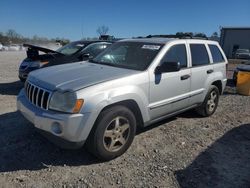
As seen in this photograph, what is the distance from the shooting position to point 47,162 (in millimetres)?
3664

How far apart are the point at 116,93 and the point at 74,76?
725 mm

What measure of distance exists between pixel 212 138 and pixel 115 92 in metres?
2.32

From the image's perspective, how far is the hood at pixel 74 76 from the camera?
347cm

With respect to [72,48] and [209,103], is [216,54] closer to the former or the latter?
[209,103]

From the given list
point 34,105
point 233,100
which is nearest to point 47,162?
point 34,105

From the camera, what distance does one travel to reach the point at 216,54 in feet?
19.7

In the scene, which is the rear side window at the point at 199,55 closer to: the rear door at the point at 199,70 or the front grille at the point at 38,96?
the rear door at the point at 199,70

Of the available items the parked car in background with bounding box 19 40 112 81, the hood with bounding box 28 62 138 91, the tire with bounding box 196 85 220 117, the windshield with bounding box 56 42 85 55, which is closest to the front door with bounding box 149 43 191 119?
the hood with bounding box 28 62 138 91

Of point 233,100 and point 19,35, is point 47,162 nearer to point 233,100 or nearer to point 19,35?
point 233,100

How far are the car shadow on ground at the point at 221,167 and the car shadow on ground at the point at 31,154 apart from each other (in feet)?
4.51

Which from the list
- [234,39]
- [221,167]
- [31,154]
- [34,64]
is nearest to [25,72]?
[34,64]

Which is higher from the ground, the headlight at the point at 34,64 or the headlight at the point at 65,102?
the headlight at the point at 34,64

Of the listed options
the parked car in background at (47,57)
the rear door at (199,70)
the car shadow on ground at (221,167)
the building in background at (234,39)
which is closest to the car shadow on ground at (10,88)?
the parked car in background at (47,57)

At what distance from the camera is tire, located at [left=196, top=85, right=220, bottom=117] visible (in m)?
5.70
